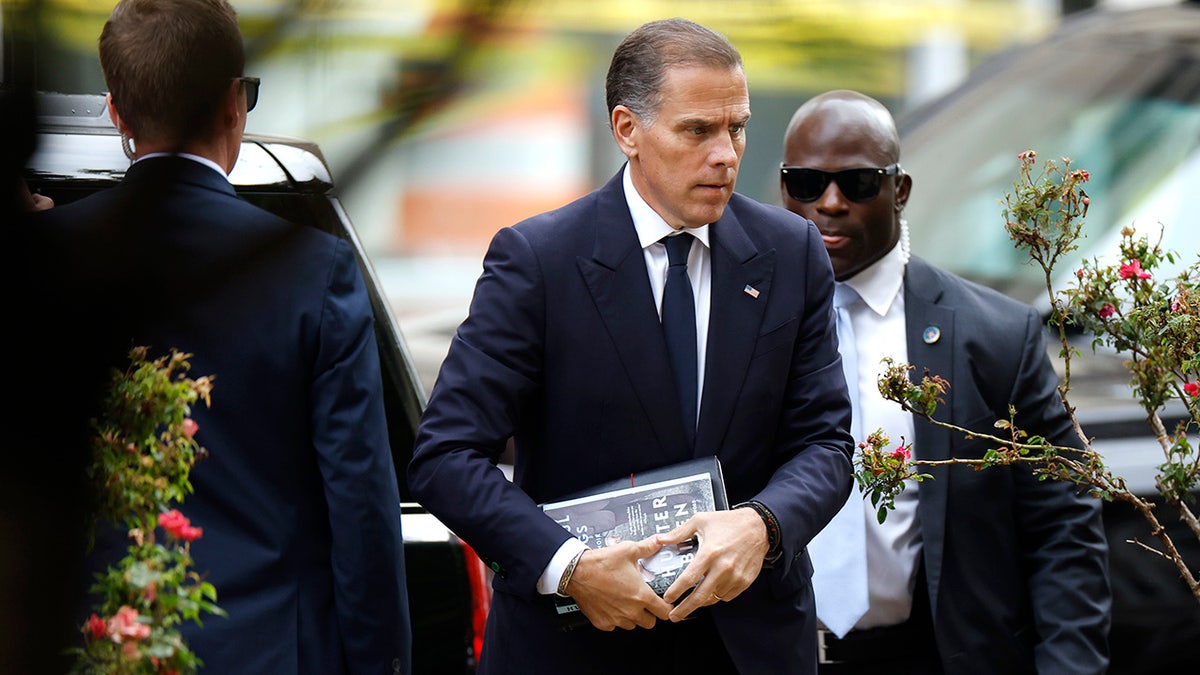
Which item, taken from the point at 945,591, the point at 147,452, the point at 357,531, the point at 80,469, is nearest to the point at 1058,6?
the point at 945,591

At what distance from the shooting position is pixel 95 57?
55 centimetres

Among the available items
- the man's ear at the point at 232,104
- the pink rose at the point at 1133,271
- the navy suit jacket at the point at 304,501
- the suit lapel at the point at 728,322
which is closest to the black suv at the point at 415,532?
the navy suit jacket at the point at 304,501

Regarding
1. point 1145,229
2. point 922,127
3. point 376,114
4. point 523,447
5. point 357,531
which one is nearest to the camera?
point 376,114

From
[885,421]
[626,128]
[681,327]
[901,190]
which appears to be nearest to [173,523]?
[681,327]

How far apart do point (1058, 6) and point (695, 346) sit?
945cm

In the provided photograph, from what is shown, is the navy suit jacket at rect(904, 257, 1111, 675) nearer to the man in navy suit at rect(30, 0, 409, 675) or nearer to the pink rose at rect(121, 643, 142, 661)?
the man in navy suit at rect(30, 0, 409, 675)

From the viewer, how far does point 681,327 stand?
238 cm

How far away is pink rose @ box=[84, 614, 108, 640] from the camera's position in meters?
1.23

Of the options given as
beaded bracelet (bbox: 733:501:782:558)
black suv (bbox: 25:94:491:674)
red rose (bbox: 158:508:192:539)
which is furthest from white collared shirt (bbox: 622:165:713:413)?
red rose (bbox: 158:508:192:539)

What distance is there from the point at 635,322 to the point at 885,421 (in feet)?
2.94

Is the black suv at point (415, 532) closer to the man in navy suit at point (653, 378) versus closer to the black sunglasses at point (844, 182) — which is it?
the man in navy suit at point (653, 378)

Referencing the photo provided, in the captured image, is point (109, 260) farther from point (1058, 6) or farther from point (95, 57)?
point (1058, 6)

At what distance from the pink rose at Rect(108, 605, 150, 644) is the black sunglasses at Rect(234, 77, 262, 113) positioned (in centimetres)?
89

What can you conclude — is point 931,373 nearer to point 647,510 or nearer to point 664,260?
point 664,260
